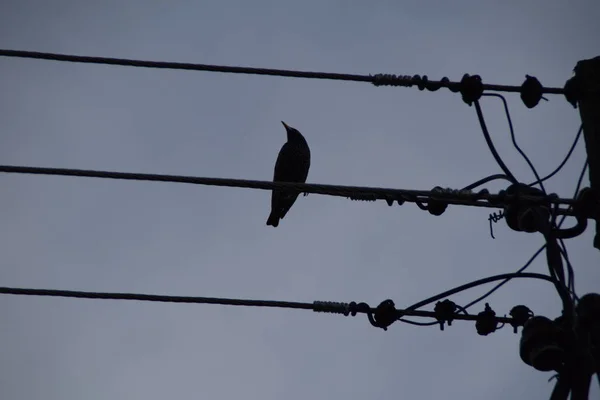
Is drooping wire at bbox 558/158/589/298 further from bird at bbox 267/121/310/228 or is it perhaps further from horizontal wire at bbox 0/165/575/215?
bird at bbox 267/121/310/228

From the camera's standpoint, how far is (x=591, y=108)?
11.8 feet

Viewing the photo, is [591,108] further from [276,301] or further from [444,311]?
[276,301]

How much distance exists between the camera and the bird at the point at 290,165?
1018 centimetres

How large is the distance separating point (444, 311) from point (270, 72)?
1.59 metres

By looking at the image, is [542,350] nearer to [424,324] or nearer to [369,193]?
[424,324]

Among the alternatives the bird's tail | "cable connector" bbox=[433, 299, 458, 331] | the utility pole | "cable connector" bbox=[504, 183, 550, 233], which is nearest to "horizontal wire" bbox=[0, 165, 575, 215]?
"cable connector" bbox=[504, 183, 550, 233]

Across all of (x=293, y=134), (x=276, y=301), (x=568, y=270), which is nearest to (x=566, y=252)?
(x=568, y=270)

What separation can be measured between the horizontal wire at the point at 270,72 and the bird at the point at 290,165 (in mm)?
6158

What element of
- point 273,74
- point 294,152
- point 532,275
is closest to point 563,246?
point 532,275

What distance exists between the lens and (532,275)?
3.36 m

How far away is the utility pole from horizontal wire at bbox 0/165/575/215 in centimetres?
16

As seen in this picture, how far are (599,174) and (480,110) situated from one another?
27.5 inches

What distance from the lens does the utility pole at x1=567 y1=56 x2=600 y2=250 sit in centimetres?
344

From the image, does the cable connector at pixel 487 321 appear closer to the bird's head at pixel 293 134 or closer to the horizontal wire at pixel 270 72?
the horizontal wire at pixel 270 72
